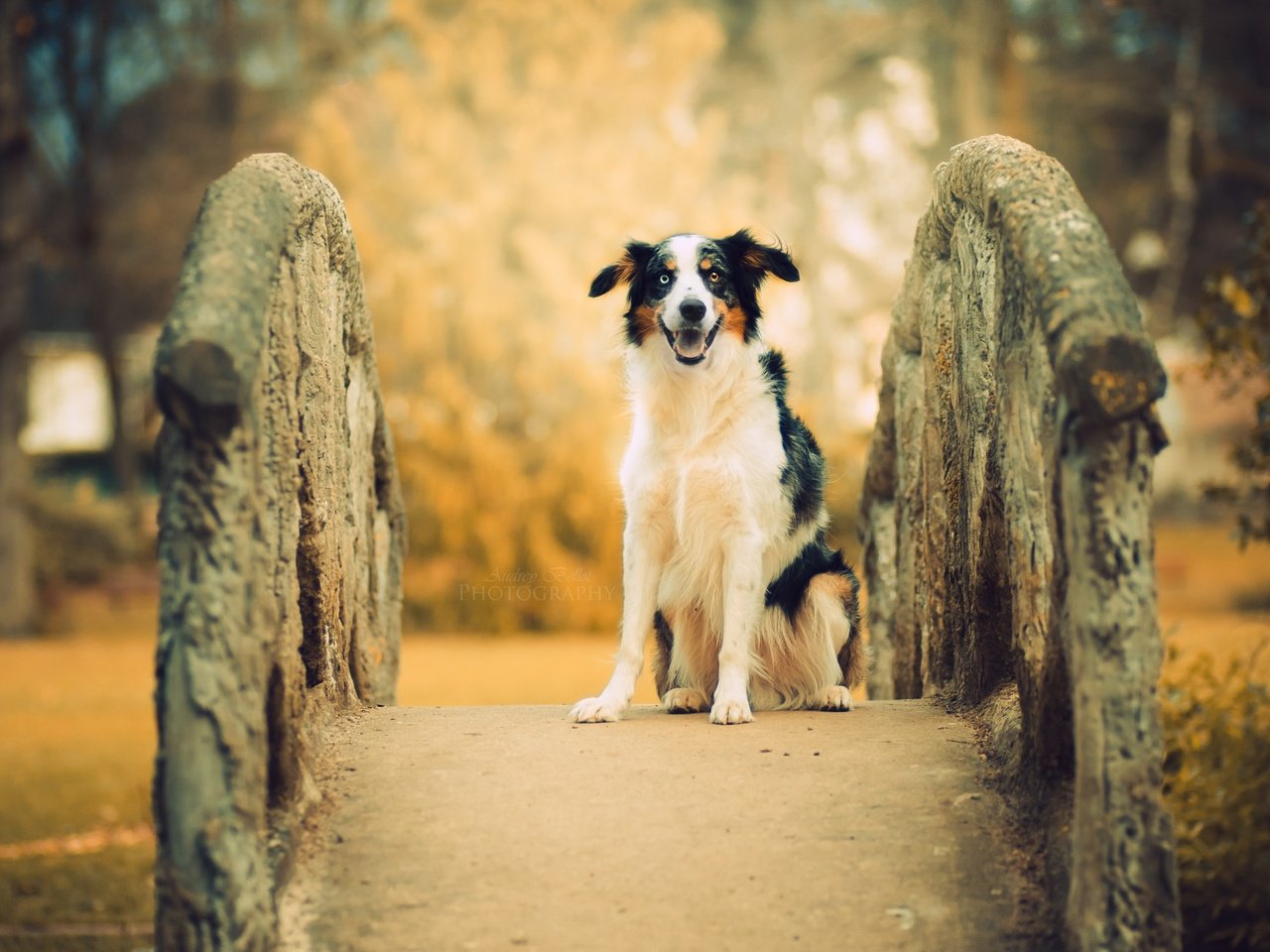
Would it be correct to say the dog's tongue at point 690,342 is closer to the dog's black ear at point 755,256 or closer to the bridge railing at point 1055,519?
the dog's black ear at point 755,256

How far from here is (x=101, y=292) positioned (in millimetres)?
16203

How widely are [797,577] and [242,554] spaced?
2.12 m

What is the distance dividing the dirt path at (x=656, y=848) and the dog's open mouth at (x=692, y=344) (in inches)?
49.5

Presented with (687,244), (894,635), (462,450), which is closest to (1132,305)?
(687,244)

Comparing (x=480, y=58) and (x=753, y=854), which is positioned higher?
(x=480, y=58)

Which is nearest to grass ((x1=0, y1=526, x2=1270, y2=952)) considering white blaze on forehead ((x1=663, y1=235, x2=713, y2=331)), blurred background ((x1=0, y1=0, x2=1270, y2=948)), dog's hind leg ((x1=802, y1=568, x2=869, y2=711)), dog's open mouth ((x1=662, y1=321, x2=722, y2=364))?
blurred background ((x1=0, y1=0, x2=1270, y2=948))

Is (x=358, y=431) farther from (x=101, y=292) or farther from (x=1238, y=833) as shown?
(x=101, y=292)

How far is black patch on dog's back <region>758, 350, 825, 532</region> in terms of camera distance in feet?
14.4

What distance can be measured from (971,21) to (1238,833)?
39.4 feet

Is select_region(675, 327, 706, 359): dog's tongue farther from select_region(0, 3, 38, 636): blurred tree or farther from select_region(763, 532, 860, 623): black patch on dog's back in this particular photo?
select_region(0, 3, 38, 636): blurred tree

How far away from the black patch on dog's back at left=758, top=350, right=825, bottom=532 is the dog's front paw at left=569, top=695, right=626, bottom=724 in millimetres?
881

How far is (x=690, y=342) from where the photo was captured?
4.29m

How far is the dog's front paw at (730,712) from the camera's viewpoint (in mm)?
3939

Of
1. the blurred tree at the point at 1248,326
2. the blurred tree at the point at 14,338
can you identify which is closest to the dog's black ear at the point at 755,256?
the blurred tree at the point at 1248,326
